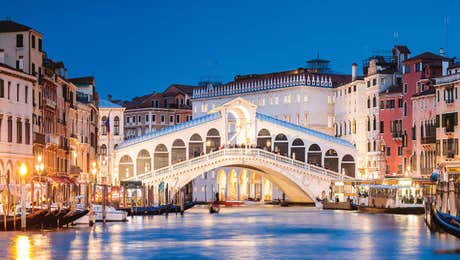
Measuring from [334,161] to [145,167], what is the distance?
8.74 meters

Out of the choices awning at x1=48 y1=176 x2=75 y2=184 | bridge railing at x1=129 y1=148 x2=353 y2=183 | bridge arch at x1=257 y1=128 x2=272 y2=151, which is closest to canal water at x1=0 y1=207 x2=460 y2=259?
awning at x1=48 y1=176 x2=75 y2=184

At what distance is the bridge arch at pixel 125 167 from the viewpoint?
190ft

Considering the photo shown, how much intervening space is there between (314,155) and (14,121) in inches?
963

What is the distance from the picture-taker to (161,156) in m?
59.1

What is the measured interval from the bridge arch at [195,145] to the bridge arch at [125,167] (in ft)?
9.49

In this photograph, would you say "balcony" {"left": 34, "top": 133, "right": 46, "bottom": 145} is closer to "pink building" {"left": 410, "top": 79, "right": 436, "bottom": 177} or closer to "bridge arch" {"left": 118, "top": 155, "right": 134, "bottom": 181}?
"bridge arch" {"left": 118, "top": 155, "right": 134, "bottom": 181}

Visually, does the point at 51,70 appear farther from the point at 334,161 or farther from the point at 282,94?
the point at 282,94

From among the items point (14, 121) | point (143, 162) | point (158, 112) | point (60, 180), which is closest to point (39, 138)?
point (60, 180)

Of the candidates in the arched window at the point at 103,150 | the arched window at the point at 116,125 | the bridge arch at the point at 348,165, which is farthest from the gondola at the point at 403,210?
the arched window at the point at 116,125

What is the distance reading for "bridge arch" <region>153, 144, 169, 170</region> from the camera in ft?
193

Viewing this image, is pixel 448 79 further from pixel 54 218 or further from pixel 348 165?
pixel 54 218

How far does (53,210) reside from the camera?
3569cm

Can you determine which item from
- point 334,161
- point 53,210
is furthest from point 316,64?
point 53,210

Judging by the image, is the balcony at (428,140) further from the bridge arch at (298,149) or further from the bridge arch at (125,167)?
the bridge arch at (125,167)
